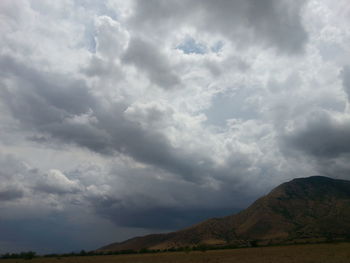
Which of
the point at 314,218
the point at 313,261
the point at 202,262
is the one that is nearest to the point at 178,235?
the point at 314,218

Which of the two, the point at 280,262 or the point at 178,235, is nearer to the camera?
the point at 280,262

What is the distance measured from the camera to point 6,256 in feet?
344

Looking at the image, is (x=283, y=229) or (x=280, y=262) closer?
(x=280, y=262)

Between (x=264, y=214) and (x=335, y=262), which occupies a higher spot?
(x=264, y=214)

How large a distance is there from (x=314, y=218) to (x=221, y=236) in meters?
51.5

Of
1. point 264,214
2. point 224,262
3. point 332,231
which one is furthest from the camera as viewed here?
point 264,214

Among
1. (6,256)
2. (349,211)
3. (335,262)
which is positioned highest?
(349,211)

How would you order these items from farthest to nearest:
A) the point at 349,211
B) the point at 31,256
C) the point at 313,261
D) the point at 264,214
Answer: the point at 264,214, the point at 349,211, the point at 31,256, the point at 313,261

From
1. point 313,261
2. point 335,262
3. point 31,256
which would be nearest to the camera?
point 335,262

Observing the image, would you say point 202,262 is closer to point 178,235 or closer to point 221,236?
point 221,236

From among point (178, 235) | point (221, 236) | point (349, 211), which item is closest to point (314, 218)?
point (349, 211)

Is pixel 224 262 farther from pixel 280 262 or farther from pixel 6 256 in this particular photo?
pixel 6 256

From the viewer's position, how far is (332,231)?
149 metres

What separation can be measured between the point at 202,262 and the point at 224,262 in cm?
440
